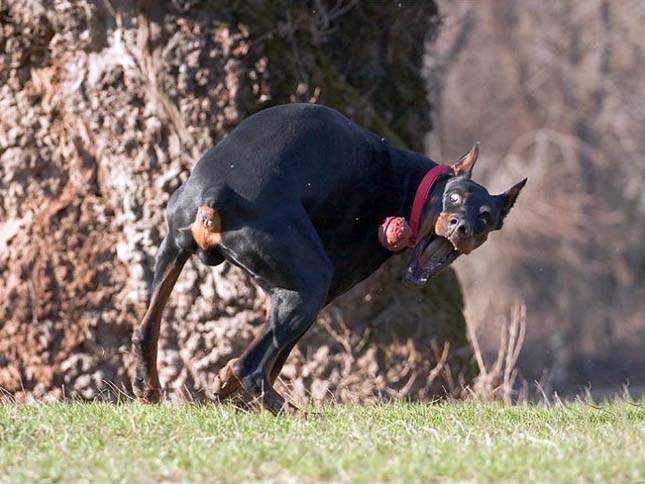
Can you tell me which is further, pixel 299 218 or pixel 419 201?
pixel 419 201

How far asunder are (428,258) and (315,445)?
2385 mm

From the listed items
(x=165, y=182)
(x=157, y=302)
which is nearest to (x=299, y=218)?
(x=157, y=302)

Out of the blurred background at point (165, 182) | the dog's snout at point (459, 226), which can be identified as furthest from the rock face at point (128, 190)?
the dog's snout at point (459, 226)

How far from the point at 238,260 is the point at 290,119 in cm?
103

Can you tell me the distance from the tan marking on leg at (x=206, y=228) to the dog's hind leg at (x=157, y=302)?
0.26 meters

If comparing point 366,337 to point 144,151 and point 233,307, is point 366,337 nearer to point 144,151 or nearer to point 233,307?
point 233,307

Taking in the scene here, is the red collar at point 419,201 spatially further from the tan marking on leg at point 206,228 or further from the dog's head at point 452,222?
the tan marking on leg at point 206,228

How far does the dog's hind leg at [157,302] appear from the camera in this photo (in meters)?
7.92

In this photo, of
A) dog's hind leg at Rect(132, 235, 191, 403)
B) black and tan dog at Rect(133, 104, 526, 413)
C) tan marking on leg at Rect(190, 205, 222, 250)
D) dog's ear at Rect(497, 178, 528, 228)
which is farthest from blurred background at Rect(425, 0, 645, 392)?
tan marking on leg at Rect(190, 205, 222, 250)

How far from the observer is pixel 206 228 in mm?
7535

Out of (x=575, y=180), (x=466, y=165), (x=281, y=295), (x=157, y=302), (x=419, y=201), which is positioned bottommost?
(x=575, y=180)

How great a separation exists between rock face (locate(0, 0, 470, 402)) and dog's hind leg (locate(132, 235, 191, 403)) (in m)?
3.19

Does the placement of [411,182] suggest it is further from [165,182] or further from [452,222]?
[165,182]

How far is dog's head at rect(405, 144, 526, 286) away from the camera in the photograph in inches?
327
